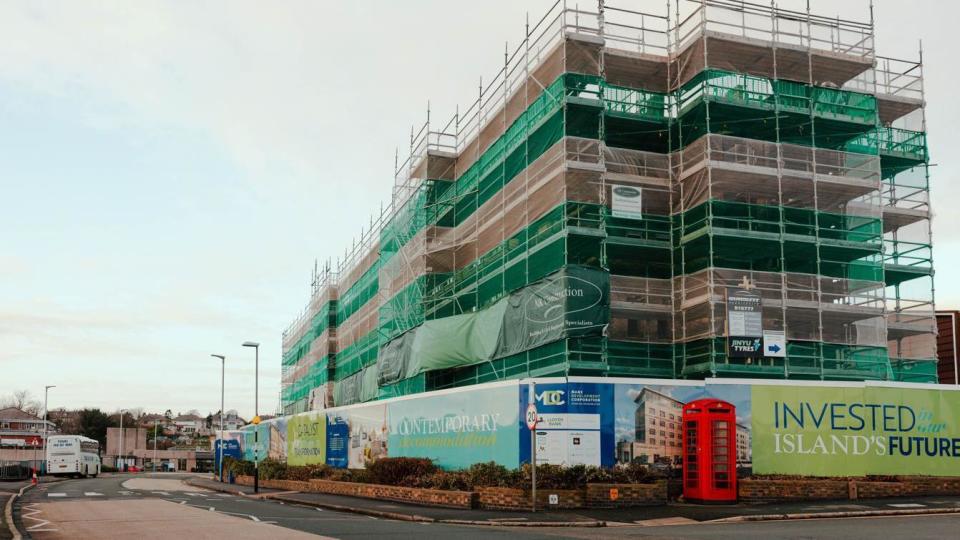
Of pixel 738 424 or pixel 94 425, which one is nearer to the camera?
pixel 738 424

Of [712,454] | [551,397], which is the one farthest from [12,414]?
[712,454]

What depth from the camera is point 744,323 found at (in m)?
34.2

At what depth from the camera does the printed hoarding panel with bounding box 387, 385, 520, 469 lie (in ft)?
95.3

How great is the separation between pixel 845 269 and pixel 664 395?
1490 centimetres

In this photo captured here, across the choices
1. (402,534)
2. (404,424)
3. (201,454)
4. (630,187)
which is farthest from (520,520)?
(201,454)

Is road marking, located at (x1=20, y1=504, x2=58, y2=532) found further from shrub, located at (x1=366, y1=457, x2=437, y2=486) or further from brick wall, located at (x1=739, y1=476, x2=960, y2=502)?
brick wall, located at (x1=739, y1=476, x2=960, y2=502)

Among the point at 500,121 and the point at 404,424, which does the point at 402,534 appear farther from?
the point at 500,121

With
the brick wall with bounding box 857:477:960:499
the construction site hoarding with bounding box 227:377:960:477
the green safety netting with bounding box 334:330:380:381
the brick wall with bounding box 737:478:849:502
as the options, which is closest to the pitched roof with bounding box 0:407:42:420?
the green safety netting with bounding box 334:330:380:381

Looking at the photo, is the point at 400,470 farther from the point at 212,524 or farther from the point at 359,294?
the point at 359,294

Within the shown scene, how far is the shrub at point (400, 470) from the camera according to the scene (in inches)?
1284

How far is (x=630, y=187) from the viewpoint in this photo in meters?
37.0

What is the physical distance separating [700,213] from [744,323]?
4.92 meters

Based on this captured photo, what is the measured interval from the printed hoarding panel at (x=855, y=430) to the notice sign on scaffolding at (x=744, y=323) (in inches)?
189

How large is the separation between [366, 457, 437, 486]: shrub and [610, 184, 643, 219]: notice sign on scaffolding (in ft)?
39.8
